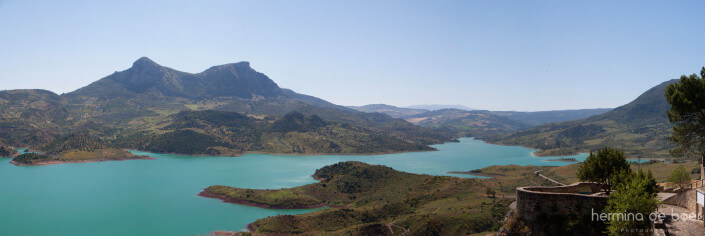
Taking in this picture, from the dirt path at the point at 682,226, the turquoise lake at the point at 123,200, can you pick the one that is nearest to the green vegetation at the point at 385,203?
the turquoise lake at the point at 123,200

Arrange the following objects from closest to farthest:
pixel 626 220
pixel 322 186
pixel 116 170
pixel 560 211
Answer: pixel 626 220 < pixel 560 211 < pixel 322 186 < pixel 116 170

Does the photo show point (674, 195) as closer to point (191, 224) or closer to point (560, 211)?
point (560, 211)

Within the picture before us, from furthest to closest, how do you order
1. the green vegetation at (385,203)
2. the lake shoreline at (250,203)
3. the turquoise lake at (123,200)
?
the lake shoreline at (250,203) < the turquoise lake at (123,200) < the green vegetation at (385,203)

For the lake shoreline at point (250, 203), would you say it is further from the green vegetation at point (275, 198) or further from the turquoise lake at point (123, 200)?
the turquoise lake at point (123, 200)

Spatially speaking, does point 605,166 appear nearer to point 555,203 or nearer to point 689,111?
point 689,111

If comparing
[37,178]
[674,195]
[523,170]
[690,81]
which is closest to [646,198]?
[674,195]

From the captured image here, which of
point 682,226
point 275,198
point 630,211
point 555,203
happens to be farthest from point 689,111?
point 275,198
